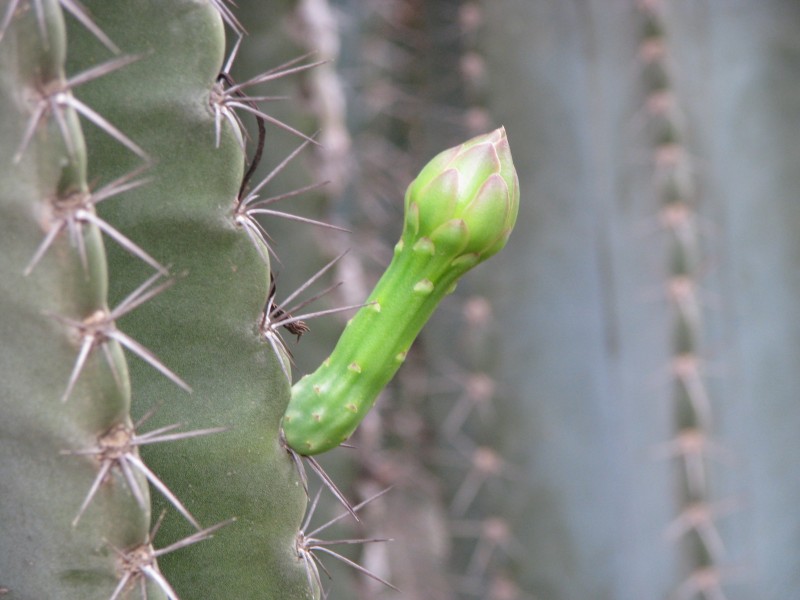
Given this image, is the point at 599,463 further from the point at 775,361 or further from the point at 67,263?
the point at 67,263

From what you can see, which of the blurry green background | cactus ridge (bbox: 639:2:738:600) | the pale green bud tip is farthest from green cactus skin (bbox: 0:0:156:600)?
cactus ridge (bbox: 639:2:738:600)

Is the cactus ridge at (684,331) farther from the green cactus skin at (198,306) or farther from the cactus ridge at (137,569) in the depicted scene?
the cactus ridge at (137,569)

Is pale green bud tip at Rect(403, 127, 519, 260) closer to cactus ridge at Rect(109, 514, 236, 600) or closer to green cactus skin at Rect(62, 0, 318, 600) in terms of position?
green cactus skin at Rect(62, 0, 318, 600)

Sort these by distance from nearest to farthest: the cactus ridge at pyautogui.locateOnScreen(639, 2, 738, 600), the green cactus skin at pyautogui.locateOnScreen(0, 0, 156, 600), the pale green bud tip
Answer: the green cactus skin at pyautogui.locateOnScreen(0, 0, 156, 600) → the pale green bud tip → the cactus ridge at pyautogui.locateOnScreen(639, 2, 738, 600)

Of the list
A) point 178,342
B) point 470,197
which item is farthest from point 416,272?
point 178,342

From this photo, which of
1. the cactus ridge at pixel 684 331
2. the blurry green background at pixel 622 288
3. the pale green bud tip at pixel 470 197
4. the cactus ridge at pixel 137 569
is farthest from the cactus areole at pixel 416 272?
the cactus ridge at pixel 684 331

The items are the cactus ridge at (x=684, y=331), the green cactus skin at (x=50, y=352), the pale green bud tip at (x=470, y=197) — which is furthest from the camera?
the cactus ridge at (x=684, y=331)

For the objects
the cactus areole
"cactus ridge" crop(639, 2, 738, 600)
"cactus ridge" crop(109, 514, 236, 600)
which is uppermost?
the cactus areole
